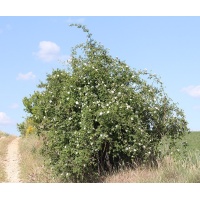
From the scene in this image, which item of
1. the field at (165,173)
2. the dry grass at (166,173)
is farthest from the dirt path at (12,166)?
the dry grass at (166,173)

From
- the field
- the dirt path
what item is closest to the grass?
the field

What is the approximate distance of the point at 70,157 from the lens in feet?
33.3

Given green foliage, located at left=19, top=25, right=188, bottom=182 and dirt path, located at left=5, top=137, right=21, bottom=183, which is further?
dirt path, located at left=5, top=137, right=21, bottom=183

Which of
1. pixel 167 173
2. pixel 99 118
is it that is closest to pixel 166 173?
pixel 167 173

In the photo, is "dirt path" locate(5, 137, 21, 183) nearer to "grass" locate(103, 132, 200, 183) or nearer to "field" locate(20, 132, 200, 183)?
"field" locate(20, 132, 200, 183)

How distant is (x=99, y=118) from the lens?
32.3ft

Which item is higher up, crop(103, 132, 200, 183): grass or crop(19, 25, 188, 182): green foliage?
crop(19, 25, 188, 182): green foliage

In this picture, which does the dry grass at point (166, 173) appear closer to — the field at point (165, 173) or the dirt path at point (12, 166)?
the field at point (165, 173)

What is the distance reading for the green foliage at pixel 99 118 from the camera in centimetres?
991

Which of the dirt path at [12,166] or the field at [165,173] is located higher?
the dirt path at [12,166]

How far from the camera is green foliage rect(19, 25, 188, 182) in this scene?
9.91m
